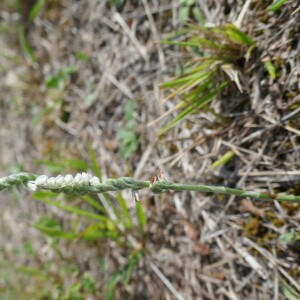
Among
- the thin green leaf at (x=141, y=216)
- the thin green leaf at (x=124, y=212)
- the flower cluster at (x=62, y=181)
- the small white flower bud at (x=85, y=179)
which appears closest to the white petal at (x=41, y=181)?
the flower cluster at (x=62, y=181)

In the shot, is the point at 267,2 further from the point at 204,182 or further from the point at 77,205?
the point at 77,205

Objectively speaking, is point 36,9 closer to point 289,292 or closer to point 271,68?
point 271,68

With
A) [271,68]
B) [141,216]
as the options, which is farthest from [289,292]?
[271,68]

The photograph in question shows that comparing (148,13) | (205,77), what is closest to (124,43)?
(148,13)

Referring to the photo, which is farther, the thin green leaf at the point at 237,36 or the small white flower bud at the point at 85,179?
the thin green leaf at the point at 237,36

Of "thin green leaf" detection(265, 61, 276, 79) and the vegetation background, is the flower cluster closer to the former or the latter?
the vegetation background

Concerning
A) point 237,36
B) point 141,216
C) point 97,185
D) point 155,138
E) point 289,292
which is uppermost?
point 237,36

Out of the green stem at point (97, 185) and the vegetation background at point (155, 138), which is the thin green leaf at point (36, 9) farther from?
the green stem at point (97, 185)

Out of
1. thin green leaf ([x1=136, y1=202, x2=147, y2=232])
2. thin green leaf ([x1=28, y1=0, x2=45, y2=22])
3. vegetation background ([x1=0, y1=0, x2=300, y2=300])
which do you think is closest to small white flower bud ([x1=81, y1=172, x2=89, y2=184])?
vegetation background ([x1=0, y1=0, x2=300, y2=300])
